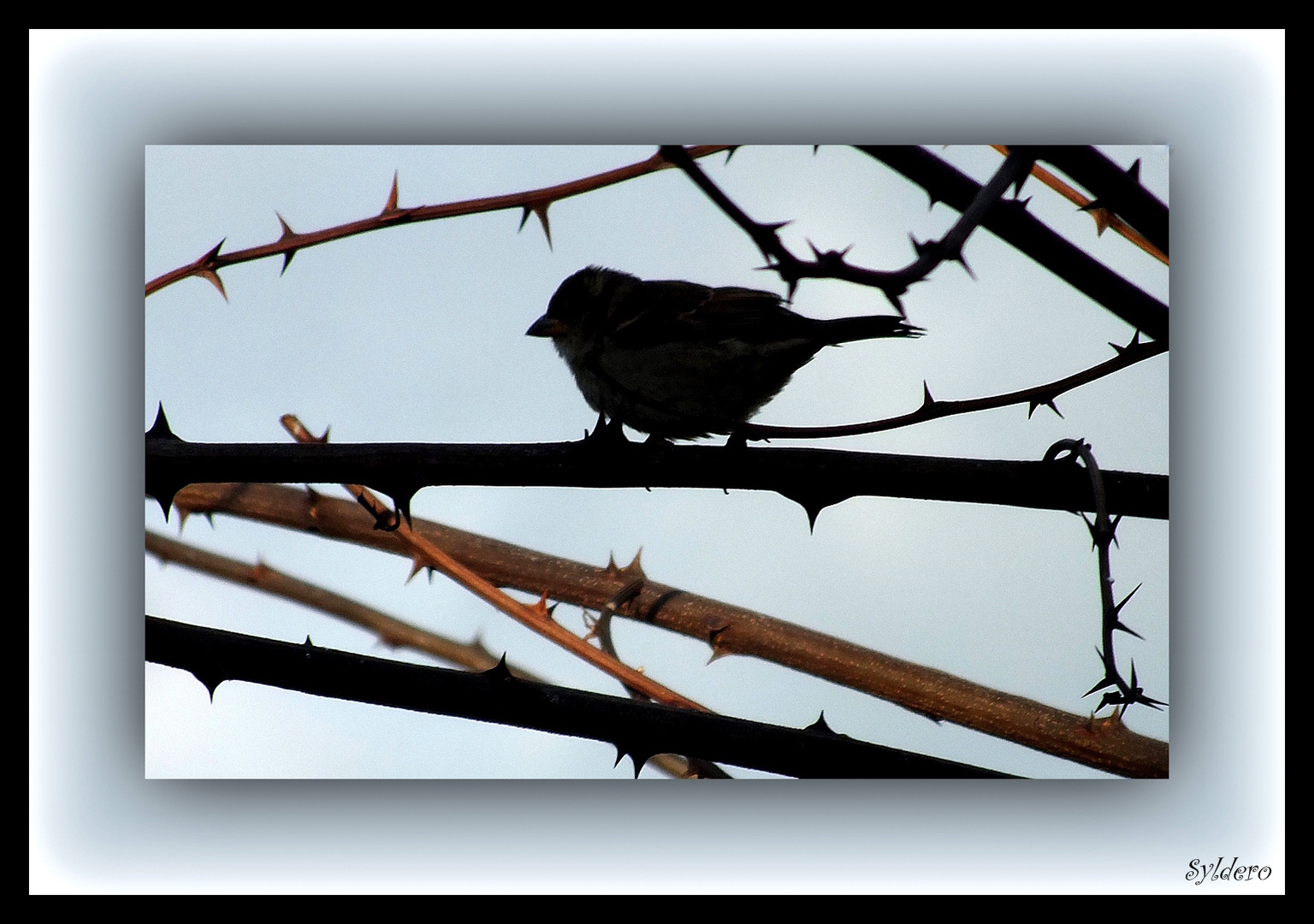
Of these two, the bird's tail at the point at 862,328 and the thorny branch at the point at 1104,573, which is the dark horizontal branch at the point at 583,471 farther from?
the bird's tail at the point at 862,328

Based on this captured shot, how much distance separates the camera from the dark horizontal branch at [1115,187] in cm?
242

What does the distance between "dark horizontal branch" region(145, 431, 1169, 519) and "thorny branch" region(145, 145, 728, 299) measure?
42 cm

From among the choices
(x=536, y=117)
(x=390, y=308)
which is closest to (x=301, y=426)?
(x=390, y=308)

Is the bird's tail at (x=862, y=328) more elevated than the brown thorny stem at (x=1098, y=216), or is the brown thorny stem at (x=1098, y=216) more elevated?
the brown thorny stem at (x=1098, y=216)

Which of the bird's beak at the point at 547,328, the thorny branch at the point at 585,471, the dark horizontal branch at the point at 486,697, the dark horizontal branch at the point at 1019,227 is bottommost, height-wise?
the dark horizontal branch at the point at 486,697

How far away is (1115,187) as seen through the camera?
97.7 inches

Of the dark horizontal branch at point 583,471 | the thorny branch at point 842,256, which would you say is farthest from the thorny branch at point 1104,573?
the thorny branch at point 842,256

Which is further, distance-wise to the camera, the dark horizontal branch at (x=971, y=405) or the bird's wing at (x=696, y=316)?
the bird's wing at (x=696, y=316)

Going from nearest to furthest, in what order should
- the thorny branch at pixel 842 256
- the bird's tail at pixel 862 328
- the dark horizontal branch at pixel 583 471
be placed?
the thorny branch at pixel 842 256 → the dark horizontal branch at pixel 583 471 → the bird's tail at pixel 862 328

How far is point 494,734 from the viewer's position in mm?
2604

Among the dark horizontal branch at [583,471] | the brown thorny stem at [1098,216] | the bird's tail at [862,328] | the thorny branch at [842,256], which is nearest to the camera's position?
the thorny branch at [842,256]

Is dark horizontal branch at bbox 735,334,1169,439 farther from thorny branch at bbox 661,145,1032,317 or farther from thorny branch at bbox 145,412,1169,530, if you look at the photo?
thorny branch at bbox 661,145,1032,317
